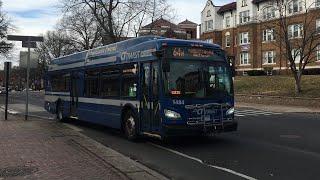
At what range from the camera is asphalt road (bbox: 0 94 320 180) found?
10.1 metres

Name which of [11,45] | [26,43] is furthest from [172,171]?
[11,45]

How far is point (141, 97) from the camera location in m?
14.5

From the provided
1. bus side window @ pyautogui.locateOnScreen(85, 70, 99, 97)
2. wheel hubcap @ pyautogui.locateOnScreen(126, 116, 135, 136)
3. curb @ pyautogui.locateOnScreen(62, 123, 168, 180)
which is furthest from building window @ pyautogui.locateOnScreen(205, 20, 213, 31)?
curb @ pyautogui.locateOnScreen(62, 123, 168, 180)

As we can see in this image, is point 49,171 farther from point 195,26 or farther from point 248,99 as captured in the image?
point 195,26

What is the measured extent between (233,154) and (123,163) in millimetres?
3152

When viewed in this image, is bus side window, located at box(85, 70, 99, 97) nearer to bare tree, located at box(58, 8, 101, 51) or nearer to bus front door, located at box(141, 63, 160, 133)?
bus front door, located at box(141, 63, 160, 133)

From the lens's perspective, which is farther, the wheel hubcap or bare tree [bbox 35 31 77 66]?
bare tree [bbox 35 31 77 66]

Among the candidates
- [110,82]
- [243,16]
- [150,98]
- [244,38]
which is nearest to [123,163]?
[150,98]

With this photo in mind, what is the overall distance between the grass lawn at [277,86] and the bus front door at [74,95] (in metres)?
21.3

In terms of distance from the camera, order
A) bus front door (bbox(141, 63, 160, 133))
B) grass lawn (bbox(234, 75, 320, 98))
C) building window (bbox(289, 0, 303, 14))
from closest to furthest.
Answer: bus front door (bbox(141, 63, 160, 133))
grass lawn (bbox(234, 75, 320, 98))
building window (bbox(289, 0, 303, 14))

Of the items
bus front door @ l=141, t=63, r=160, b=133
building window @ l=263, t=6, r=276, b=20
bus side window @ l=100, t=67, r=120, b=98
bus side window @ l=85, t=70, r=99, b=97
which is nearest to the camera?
bus front door @ l=141, t=63, r=160, b=133

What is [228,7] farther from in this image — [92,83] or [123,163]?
[123,163]

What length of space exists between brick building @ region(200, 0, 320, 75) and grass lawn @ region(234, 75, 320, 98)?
5395 mm

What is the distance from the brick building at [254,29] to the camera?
2359 inches
